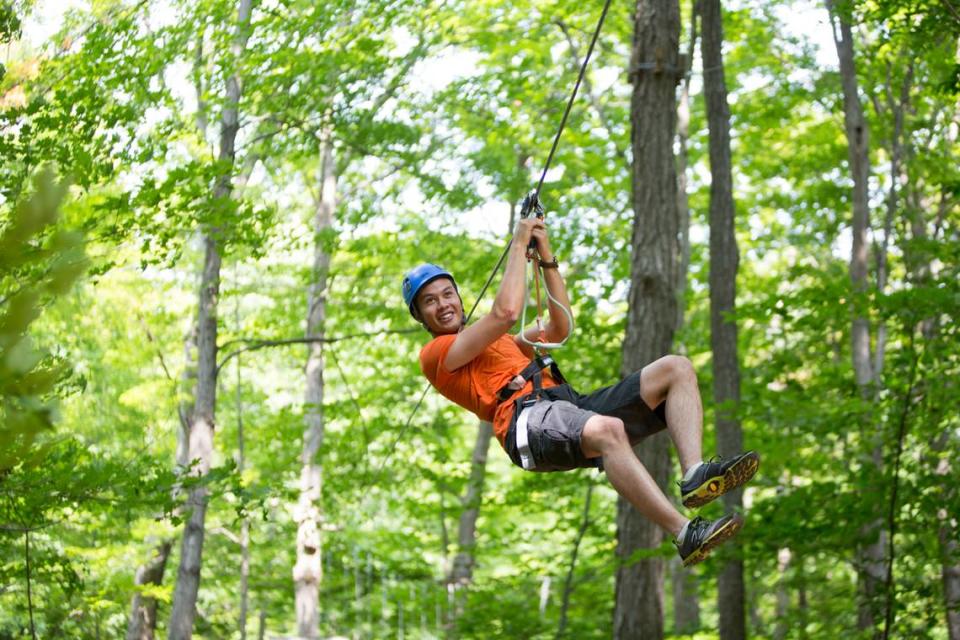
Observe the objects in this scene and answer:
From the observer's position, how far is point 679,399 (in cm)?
370

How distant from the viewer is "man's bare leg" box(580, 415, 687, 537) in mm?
3539

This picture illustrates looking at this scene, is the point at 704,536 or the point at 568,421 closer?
the point at 704,536

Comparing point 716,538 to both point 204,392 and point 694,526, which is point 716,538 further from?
point 204,392

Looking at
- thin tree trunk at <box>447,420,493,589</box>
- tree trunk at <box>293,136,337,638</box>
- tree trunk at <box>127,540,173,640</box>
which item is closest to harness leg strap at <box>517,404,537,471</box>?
thin tree trunk at <box>447,420,493,589</box>

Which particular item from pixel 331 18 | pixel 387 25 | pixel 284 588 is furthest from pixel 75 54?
pixel 284 588

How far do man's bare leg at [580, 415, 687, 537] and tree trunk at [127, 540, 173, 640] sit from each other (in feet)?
32.0

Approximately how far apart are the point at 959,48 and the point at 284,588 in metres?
11.3

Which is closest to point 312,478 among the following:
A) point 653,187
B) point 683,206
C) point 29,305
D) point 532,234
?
point 683,206

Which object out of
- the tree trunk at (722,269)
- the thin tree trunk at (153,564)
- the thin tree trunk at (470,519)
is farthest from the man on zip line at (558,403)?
the thin tree trunk at (153,564)

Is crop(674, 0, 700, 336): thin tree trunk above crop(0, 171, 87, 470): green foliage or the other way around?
above

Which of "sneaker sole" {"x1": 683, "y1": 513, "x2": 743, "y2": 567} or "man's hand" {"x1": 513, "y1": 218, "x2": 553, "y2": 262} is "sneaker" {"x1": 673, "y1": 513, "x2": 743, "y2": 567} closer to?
"sneaker sole" {"x1": 683, "y1": 513, "x2": 743, "y2": 567}

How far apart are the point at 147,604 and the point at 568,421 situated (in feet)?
35.2

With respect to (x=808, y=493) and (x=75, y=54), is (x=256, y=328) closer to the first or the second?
(x=75, y=54)

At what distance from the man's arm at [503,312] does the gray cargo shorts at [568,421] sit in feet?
0.84
